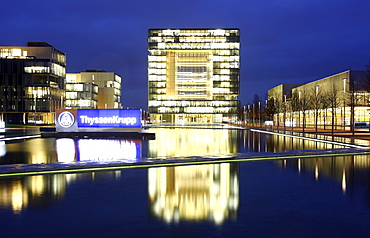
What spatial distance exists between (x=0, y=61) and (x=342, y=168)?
110 m

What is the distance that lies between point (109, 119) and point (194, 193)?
35933 millimetres

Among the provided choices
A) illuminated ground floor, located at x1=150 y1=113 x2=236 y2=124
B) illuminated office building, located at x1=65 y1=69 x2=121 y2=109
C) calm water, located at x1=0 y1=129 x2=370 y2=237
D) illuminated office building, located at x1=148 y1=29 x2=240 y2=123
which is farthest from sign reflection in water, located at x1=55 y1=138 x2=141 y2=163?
illuminated office building, located at x1=148 y1=29 x2=240 y2=123

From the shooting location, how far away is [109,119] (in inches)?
1807

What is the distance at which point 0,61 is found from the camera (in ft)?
353

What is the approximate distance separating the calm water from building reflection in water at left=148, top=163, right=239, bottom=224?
0.03 meters

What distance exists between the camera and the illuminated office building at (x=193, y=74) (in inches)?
6796

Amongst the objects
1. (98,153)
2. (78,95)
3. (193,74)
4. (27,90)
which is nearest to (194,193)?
(98,153)

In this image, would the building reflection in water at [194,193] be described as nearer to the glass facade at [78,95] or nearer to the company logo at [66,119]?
the company logo at [66,119]

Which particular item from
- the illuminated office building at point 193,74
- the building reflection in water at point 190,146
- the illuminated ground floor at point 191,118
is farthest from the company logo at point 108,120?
the illuminated office building at point 193,74

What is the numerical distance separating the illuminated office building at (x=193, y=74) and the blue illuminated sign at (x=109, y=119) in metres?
126

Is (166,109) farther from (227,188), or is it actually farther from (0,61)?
(227,188)

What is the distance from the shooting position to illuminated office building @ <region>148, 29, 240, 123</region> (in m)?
173

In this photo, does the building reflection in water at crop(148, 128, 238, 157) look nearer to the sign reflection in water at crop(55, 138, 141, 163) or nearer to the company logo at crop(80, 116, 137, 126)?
the sign reflection in water at crop(55, 138, 141, 163)

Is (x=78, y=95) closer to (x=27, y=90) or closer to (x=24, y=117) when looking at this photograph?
(x=27, y=90)
